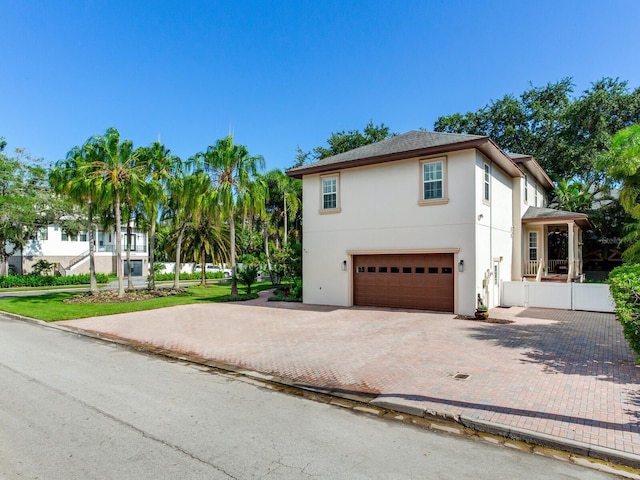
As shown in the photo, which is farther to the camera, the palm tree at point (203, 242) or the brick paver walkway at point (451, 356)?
the palm tree at point (203, 242)

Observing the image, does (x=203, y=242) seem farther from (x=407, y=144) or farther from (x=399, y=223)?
(x=407, y=144)

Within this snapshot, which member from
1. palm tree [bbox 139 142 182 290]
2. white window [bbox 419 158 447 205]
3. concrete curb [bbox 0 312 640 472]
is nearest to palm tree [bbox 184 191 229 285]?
palm tree [bbox 139 142 182 290]

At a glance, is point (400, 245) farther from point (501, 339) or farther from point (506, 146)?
point (506, 146)

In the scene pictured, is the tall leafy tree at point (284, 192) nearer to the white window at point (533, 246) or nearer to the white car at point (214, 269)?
the white car at point (214, 269)

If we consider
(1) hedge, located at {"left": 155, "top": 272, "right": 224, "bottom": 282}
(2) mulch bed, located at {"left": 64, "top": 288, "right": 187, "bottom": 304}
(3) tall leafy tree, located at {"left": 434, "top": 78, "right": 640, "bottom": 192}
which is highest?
(3) tall leafy tree, located at {"left": 434, "top": 78, "right": 640, "bottom": 192}

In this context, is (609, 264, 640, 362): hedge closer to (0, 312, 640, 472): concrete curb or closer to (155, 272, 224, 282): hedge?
(0, 312, 640, 472): concrete curb

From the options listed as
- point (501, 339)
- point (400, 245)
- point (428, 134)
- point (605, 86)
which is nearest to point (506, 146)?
point (605, 86)

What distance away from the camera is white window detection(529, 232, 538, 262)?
20062mm

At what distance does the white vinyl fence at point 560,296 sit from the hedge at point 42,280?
111 ft

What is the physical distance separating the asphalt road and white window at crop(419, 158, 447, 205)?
10492mm

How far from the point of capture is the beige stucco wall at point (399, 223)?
13953 millimetres

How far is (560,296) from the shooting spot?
15.1 metres

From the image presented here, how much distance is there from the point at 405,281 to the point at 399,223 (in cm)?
244

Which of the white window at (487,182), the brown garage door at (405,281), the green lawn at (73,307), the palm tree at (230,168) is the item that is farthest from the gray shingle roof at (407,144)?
the green lawn at (73,307)
